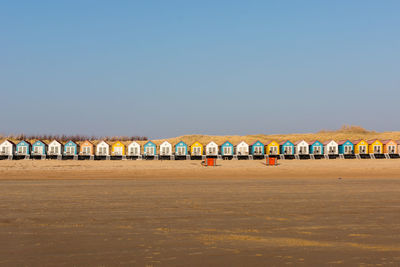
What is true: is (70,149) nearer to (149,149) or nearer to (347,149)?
(149,149)

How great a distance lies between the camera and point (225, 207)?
11.7 m

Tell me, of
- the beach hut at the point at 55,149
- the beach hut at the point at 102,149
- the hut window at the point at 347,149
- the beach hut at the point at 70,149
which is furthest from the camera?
the hut window at the point at 347,149

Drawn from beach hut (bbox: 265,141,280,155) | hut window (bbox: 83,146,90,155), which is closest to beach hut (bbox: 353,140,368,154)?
beach hut (bbox: 265,141,280,155)

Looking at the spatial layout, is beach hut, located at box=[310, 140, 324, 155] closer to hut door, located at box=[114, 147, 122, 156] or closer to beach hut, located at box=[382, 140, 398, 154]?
beach hut, located at box=[382, 140, 398, 154]

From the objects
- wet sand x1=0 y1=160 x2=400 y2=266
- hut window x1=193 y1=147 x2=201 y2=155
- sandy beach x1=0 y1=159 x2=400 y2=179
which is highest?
hut window x1=193 y1=147 x2=201 y2=155

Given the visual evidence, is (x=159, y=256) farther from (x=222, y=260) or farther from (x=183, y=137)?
(x=183, y=137)

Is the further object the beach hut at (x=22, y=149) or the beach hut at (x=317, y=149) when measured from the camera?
the beach hut at (x=317, y=149)

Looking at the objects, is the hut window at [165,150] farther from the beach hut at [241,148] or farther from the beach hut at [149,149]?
the beach hut at [241,148]

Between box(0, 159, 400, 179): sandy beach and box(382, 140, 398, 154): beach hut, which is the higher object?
box(382, 140, 398, 154): beach hut

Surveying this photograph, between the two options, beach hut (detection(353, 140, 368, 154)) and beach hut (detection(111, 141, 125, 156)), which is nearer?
beach hut (detection(353, 140, 368, 154))

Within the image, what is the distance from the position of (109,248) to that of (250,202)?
669cm

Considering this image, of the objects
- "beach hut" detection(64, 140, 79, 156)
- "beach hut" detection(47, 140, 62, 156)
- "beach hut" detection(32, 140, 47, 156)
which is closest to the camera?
"beach hut" detection(32, 140, 47, 156)

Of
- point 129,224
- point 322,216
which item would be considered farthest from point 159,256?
point 322,216

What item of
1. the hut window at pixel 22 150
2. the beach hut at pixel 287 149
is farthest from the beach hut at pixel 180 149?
the hut window at pixel 22 150
